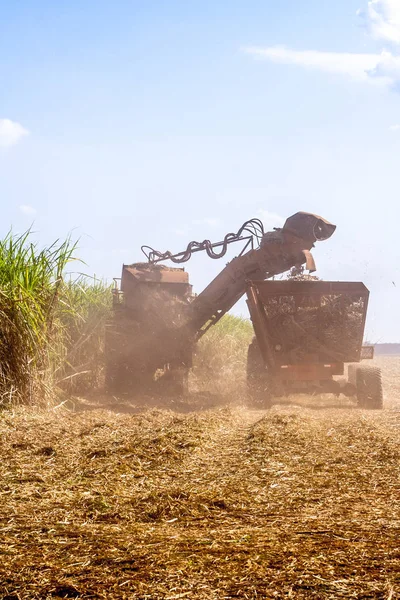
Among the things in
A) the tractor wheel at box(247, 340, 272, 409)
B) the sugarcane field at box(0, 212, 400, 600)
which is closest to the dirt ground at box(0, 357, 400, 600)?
the sugarcane field at box(0, 212, 400, 600)

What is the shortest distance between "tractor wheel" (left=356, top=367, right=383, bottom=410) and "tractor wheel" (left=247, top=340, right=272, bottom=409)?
1.79 metres

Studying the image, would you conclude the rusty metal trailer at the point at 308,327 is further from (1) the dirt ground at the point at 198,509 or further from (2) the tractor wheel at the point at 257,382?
(1) the dirt ground at the point at 198,509

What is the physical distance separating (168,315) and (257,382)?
8.93 ft

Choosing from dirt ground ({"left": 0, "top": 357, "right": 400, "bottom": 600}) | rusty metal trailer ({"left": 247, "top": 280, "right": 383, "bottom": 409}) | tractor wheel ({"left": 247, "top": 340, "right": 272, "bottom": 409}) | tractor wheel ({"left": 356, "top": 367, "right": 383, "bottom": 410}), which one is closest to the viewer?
dirt ground ({"left": 0, "top": 357, "right": 400, "bottom": 600})

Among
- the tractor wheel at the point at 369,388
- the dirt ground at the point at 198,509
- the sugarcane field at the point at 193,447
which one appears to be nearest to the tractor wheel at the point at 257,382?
the sugarcane field at the point at 193,447

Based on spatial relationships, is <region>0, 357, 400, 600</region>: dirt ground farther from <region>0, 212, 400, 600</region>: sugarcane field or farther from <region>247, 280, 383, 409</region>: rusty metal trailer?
<region>247, 280, 383, 409</region>: rusty metal trailer

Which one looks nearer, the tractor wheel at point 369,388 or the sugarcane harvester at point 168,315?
the tractor wheel at point 369,388

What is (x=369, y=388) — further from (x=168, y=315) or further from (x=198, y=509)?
(x=198, y=509)

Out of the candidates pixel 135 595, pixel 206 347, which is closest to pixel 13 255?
pixel 135 595

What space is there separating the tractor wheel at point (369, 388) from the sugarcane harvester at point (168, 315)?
218cm

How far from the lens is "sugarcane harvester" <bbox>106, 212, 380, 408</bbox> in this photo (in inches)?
584

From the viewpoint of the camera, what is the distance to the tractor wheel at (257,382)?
13.8 metres

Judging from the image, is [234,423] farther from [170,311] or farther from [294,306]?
[170,311]

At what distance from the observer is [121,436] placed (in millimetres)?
7602
